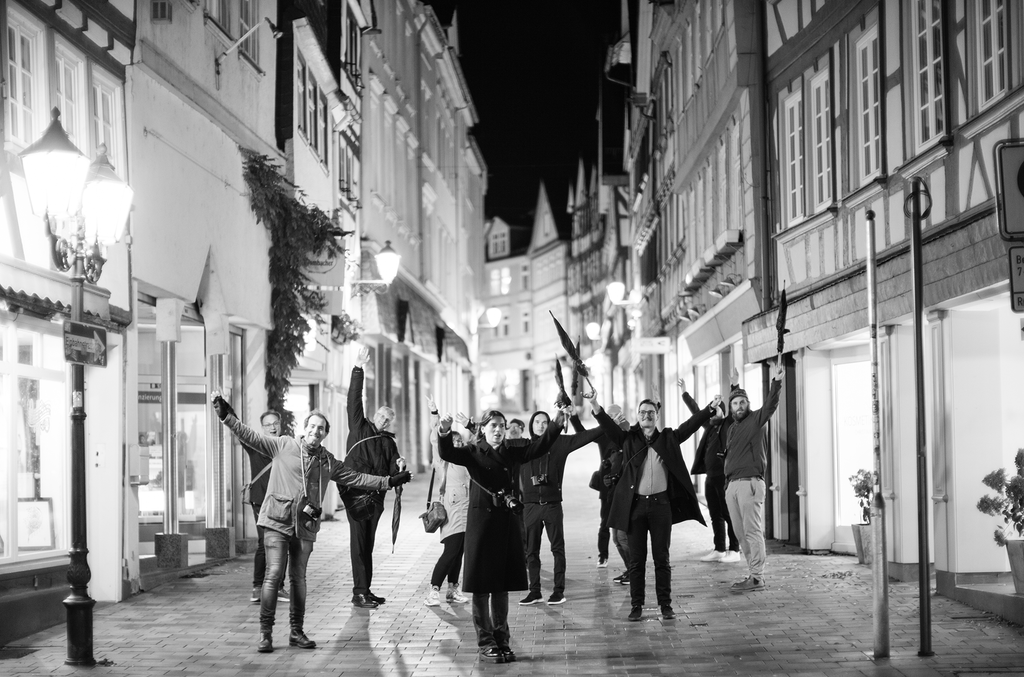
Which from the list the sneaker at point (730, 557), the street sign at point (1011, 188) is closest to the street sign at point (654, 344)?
the sneaker at point (730, 557)

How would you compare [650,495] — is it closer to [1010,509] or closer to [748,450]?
[748,450]

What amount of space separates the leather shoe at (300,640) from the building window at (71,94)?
204 inches

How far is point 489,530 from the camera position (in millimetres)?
9211

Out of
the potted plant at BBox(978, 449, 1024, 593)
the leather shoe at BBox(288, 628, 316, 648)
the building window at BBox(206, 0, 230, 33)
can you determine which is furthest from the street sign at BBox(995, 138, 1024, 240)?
the building window at BBox(206, 0, 230, 33)

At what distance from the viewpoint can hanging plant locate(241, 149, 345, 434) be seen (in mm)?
18391

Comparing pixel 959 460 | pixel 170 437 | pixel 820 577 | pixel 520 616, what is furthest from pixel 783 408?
pixel 170 437

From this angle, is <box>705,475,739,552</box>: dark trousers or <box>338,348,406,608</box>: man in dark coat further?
<box>705,475,739,552</box>: dark trousers

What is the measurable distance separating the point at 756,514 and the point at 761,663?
3837mm

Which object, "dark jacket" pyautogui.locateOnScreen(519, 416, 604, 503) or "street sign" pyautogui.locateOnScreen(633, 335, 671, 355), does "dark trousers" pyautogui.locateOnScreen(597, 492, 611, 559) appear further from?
"street sign" pyautogui.locateOnScreen(633, 335, 671, 355)

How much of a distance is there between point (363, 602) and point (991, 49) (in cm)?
741

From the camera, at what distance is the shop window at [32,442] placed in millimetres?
10797

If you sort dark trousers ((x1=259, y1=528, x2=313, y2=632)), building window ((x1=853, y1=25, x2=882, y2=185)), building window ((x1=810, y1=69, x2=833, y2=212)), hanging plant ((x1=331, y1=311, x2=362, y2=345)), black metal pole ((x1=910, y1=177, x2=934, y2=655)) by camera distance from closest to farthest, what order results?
black metal pole ((x1=910, y1=177, x2=934, y2=655)), dark trousers ((x1=259, y1=528, x2=313, y2=632)), building window ((x1=853, y1=25, x2=882, y2=185)), building window ((x1=810, y1=69, x2=833, y2=212)), hanging plant ((x1=331, y1=311, x2=362, y2=345))

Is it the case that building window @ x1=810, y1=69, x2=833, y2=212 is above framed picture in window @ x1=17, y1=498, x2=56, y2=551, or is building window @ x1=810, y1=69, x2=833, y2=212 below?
above

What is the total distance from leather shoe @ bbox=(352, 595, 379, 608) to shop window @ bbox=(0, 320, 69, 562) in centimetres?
269
